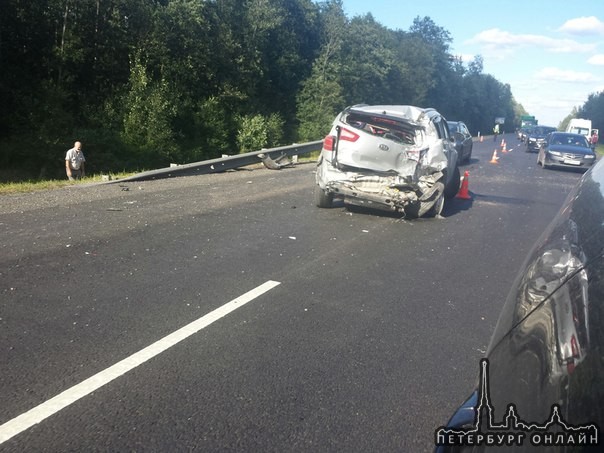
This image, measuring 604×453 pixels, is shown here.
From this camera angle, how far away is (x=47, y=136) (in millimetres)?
23453

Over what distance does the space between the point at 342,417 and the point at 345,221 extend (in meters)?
6.65

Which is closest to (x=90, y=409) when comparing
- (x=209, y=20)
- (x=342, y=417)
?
(x=342, y=417)

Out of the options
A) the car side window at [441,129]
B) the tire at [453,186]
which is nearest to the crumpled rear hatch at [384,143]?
the car side window at [441,129]

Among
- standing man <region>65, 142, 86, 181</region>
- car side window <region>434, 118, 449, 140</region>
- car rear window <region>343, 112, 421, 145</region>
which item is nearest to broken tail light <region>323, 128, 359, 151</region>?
car rear window <region>343, 112, 421, 145</region>

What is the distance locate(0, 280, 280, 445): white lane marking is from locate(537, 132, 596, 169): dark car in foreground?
2113cm

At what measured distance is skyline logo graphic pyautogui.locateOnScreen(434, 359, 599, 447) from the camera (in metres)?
1.33

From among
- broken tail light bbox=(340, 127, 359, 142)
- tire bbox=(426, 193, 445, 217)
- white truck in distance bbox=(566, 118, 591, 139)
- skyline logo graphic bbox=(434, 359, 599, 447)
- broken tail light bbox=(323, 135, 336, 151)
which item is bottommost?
tire bbox=(426, 193, 445, 217)

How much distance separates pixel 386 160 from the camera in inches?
389

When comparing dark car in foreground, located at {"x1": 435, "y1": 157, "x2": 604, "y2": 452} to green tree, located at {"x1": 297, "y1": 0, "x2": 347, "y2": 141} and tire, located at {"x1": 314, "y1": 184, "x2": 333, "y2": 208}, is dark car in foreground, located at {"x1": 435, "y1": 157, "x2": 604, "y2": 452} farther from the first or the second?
green tree, located at {"x1": 297, "y1": 0, "x2": 347, "y2": 141}

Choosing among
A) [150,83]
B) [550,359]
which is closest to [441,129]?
[550,359]

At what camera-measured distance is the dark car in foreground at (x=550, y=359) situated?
1.36m

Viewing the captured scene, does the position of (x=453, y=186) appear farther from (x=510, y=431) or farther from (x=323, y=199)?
(x=510, y=431)

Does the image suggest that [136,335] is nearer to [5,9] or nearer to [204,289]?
[204,289]

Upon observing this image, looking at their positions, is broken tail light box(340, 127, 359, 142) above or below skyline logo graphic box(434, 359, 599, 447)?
above
